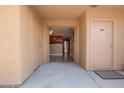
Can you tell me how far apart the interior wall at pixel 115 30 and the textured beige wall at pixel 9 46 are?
10.3 ft

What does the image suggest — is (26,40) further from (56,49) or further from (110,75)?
(56,49)

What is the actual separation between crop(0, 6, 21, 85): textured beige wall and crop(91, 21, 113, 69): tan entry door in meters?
3.33

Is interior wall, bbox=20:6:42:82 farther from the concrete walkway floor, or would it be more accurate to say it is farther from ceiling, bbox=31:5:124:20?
ceiling, bbox=31:5:124:20

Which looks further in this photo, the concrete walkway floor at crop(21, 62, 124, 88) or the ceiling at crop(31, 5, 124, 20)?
the ceiling at crop(31, 5, 124, 20)

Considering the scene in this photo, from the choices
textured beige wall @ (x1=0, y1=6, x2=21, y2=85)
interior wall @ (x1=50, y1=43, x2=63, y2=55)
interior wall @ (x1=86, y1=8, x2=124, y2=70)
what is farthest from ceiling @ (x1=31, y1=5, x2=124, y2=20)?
interior wall @ (x1=50, y1=43, x2=63, y2=55)

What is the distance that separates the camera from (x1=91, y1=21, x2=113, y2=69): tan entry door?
657 cm

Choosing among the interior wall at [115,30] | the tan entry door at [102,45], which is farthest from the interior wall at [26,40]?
the tan entry door at [102,45]

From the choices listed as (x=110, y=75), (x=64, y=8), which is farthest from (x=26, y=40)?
(x=110, y=75)

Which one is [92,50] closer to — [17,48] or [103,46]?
[103,46]

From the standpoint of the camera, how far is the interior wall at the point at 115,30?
6.47 metres

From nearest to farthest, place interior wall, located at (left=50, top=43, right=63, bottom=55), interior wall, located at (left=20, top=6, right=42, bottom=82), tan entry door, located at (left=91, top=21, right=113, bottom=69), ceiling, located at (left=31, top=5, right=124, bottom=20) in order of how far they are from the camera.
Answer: interior wall, located at (left=20, top=6, right=42, bottom=82) < ceiling, located at (left=31, top=5, right=124, bottom=20) < tan entry door, located at (left=91, top=21, right=113, bottom=69) < interior wall, located at (left=50, top=43, right=63, bottom=55)
